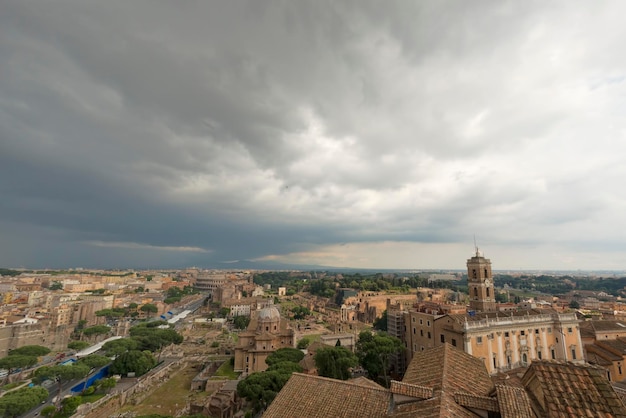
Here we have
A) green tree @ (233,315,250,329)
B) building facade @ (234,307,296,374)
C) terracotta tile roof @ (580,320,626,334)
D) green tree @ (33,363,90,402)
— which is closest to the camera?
green tree @ (33,363,90,402)

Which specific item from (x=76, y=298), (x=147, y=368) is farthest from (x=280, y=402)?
(x=76, y=298)

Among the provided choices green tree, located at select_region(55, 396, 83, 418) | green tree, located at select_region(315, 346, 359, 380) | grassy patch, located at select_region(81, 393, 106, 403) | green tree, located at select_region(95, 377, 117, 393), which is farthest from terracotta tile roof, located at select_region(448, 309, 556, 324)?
grassy patch, located at select_region(81, 393, 106, 403)

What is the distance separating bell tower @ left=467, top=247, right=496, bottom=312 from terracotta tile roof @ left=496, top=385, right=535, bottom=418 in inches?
1740

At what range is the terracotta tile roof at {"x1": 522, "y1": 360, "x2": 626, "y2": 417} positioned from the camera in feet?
21.1

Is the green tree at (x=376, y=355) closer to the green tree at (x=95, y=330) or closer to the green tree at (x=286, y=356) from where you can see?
the green tree at (x=286, y=356)

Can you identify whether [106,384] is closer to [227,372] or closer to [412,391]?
[227,372]

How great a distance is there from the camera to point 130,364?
47250 mm

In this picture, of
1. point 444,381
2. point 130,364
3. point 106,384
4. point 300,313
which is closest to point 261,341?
point 130,364

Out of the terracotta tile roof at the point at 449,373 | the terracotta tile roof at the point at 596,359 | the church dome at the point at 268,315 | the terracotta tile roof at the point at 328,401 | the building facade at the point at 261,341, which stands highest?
the terracotta tile roof at the point at 449,373

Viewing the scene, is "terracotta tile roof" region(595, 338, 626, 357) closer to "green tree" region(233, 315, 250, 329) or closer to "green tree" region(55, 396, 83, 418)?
"green tree" region(55, 396, 83, 418)

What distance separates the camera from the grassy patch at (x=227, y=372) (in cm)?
4531

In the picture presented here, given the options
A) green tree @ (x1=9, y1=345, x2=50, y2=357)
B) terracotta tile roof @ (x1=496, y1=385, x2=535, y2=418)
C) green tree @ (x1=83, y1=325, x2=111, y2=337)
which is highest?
terracotta tile roof @ (x1=496, y1=385, x2=535, y2=418)

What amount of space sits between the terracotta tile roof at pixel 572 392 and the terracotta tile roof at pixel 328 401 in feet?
19.8

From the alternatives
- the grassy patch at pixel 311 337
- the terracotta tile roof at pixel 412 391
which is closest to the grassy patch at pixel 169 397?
the grassy patch at pixel 311 337
